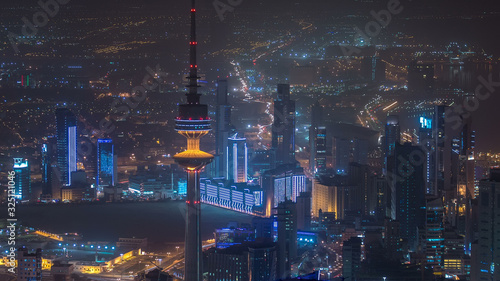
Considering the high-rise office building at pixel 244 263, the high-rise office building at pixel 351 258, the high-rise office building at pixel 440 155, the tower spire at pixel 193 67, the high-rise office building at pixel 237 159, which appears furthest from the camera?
the high-rise office building at pixel 237 159

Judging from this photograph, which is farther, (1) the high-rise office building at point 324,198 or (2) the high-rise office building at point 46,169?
(2) the high-rise office building at point 46,169

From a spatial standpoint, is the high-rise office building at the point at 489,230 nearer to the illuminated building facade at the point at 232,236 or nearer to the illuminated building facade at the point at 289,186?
the illuminated building facade at the point at 232,236

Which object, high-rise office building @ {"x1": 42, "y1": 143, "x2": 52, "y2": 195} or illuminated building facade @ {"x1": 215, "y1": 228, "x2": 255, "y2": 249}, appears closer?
illuminated building facade @ {"x1": 215, "y1": 228, "x2": 255, "y2": 249}

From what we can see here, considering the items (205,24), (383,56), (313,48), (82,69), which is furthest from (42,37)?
(383,56)

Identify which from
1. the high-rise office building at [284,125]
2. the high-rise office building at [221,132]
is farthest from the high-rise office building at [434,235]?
the high-rise office building at [221,132]

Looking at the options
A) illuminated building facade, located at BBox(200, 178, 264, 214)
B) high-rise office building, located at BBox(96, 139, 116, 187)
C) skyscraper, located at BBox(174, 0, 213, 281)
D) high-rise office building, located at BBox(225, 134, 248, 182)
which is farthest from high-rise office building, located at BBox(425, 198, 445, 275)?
high-rise office building, located at BBox(96, 139, 116, 187)

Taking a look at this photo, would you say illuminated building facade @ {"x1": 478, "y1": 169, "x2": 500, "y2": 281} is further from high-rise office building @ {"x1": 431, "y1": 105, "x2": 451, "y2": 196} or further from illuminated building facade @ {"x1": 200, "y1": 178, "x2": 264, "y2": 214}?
illuminated building facade @ {"x1": 200, "y1": 178, "x2": 264, "y2": 214}

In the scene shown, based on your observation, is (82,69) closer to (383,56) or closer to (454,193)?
(383,56)

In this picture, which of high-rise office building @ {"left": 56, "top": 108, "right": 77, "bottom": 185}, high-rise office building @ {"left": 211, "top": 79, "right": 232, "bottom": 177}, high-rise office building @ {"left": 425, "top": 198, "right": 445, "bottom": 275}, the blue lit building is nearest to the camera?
high-rise office building @ {"left": 425, "top": 198, "right": 445, "bottom": 275}
